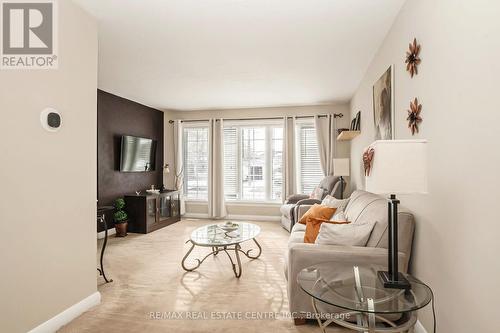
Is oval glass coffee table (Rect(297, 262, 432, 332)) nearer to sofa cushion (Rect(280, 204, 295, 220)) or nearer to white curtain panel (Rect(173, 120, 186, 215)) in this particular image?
sofa cushion (Rect(280, 204, 295, 220))

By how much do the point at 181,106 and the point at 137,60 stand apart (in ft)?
8.88

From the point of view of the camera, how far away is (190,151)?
667 cm

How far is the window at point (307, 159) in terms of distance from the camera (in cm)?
605

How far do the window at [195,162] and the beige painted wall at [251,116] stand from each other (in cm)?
27

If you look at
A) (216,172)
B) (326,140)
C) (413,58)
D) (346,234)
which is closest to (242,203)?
(216,172)

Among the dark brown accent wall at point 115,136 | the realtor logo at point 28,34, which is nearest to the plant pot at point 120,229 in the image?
the dark brown accent wall at point 115,136

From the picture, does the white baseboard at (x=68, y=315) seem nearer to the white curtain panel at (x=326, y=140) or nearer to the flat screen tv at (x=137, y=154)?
the flat screen tv at (x=137, y=154)

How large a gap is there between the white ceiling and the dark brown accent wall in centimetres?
37

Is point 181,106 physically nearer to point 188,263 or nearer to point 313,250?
point 188,263

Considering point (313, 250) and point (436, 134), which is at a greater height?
point (436, 134)

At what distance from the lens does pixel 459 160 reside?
4.87 ft

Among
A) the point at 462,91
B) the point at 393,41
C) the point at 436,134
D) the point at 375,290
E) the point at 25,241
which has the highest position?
the point at 393,41

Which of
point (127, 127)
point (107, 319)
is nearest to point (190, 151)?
point (127, 127)

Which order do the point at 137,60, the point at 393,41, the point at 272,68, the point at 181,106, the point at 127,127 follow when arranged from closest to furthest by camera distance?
the point at 393,41
the point at 137,60
the point at 272,68
the point at 127,127
the point at 181,106
